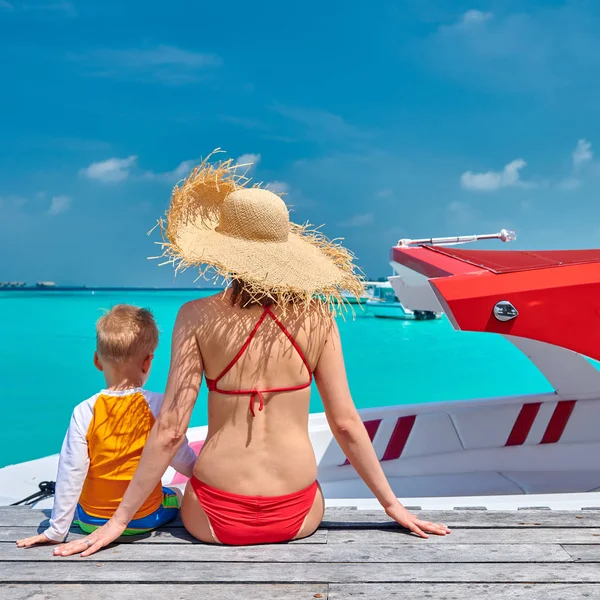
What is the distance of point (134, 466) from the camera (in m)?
1.85

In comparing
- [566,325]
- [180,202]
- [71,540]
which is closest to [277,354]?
[180,202]

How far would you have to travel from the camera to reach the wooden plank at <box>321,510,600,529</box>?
1915mm

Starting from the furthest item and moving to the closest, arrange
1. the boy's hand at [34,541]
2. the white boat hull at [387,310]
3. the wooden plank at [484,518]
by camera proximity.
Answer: the white boat hull at [387,310] → the wooden plank at [484,518] → the boy's hand at [34,541]

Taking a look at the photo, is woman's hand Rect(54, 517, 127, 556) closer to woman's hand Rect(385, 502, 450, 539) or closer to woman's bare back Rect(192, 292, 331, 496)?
woman's bare back Rect(192, 292, 331, 496)

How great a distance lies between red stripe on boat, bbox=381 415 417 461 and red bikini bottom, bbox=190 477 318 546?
6.86ft

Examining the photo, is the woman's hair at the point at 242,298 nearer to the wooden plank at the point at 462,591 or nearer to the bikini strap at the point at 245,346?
the bikini strap at the point at 245,346

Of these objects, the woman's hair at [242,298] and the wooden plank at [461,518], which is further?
the wooden plank at [461,518]

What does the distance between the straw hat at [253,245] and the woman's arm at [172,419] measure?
174mm

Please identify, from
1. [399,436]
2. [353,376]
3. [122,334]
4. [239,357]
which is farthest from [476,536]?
[353,376]

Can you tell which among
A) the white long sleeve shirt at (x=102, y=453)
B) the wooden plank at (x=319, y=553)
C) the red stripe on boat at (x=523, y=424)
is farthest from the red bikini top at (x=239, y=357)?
the red stripe on boat at (x=523, y=424)

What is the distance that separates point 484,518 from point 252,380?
0.89 m

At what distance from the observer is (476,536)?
182 centimetres

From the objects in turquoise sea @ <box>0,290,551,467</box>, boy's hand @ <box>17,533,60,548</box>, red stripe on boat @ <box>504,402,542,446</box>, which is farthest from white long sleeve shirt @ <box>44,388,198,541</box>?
turquoise sea @ <box>0,290,551,467</box>

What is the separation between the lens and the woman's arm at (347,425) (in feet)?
5.86
